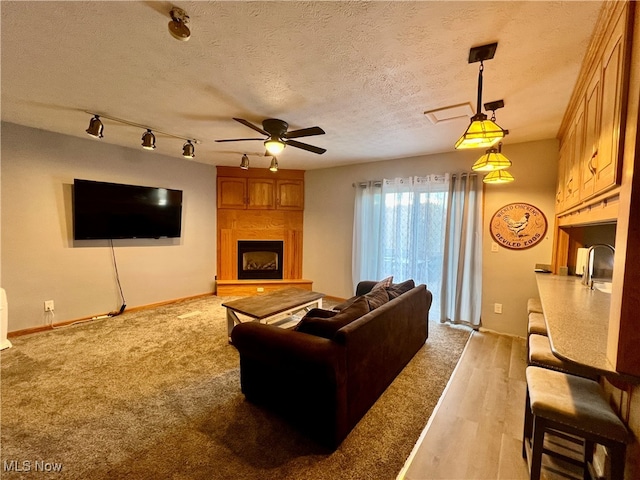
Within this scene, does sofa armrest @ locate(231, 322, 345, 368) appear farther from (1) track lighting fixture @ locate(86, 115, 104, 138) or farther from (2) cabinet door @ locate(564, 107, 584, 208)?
(1) track lighting fixture @ locate(86, 115, 104, 138)

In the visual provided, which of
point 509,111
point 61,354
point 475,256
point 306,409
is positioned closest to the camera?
point 306,409

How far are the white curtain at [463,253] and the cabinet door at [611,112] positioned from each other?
2291 mm

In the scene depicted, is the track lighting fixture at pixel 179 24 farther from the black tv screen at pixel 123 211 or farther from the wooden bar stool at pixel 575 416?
the black tv screen at pixel 123 211

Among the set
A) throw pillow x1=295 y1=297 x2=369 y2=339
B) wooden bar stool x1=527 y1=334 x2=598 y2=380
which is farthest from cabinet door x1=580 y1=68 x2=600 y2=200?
throw pillow x1=295 y1=297 x2=369 y2=339

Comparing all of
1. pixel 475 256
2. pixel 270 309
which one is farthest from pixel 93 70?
pixel 475 256

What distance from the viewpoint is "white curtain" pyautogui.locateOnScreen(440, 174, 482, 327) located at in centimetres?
Result: 376

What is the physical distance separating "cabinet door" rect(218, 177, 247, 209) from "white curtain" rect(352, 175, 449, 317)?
7.47 ft

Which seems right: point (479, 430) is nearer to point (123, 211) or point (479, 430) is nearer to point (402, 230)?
point (402, 230)

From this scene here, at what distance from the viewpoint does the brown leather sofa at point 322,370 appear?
5.62 ft

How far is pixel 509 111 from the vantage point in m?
2.59

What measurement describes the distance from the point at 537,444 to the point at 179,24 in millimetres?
2852

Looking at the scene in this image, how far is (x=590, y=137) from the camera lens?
5.74 ft

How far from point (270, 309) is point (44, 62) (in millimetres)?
2682

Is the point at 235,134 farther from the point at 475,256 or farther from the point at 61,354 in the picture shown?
the point at 475,256
